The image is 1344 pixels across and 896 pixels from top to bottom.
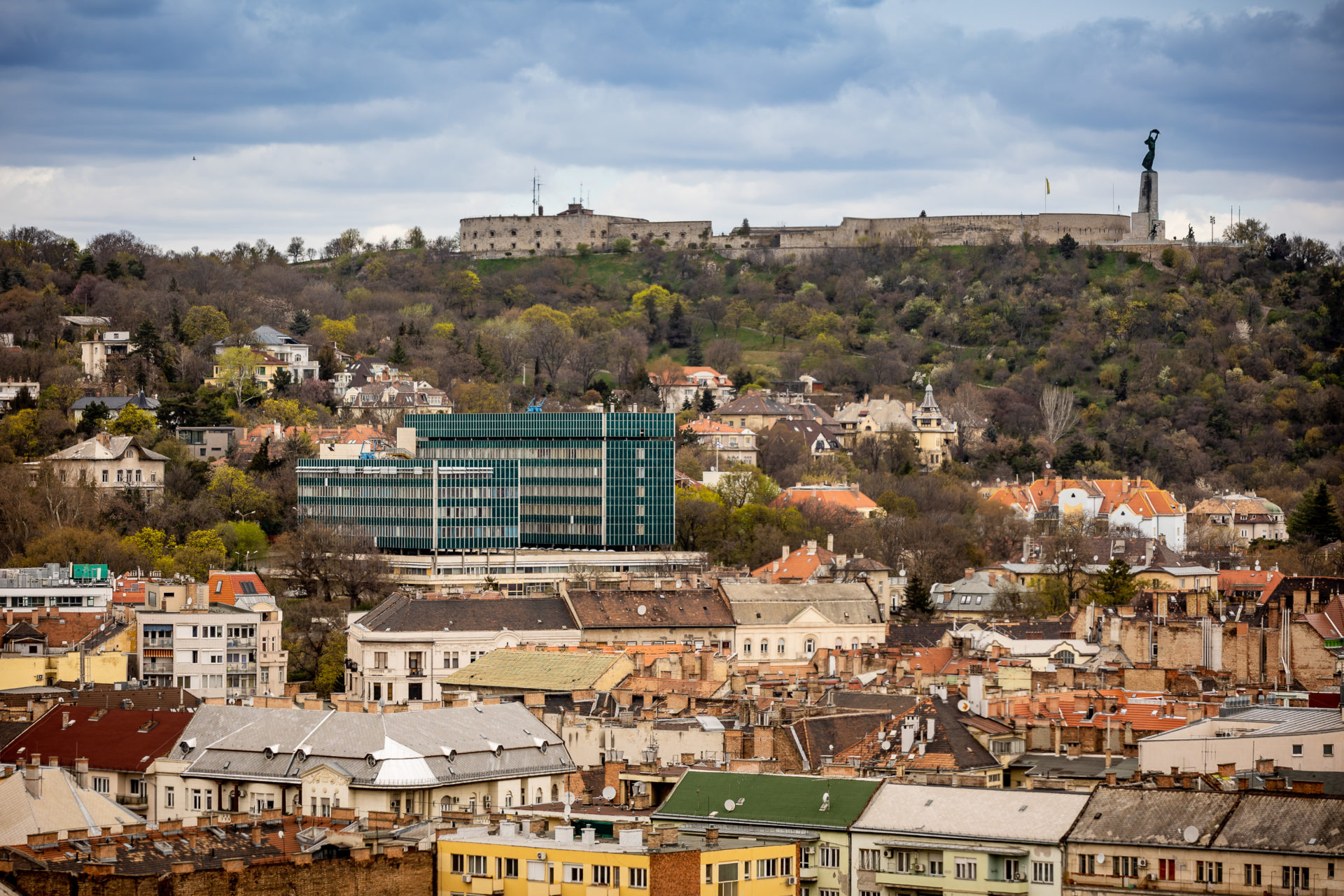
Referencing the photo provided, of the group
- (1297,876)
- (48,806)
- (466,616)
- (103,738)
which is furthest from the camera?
(466,616)

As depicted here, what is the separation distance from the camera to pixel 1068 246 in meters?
185

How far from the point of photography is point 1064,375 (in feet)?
559

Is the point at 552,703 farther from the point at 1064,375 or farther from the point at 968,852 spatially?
the point at 1064,375

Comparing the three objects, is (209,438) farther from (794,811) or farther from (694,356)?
(794,811)

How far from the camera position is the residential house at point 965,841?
137 feet

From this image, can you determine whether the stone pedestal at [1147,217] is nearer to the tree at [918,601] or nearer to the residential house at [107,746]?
the tree at [918,601]

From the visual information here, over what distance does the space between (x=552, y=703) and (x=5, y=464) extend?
5450cm

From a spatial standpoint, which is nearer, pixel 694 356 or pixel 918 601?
pixel 918 601

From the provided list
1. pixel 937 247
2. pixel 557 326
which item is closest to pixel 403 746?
pixel 557 326

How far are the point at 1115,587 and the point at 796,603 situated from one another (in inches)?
563

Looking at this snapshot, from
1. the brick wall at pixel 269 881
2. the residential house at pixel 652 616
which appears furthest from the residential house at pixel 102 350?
the brick wall at pixel 269 881

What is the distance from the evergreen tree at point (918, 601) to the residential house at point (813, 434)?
4401cm

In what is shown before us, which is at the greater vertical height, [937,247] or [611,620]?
[937,247]

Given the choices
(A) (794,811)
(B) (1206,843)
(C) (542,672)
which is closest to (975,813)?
(A) (794,811)
